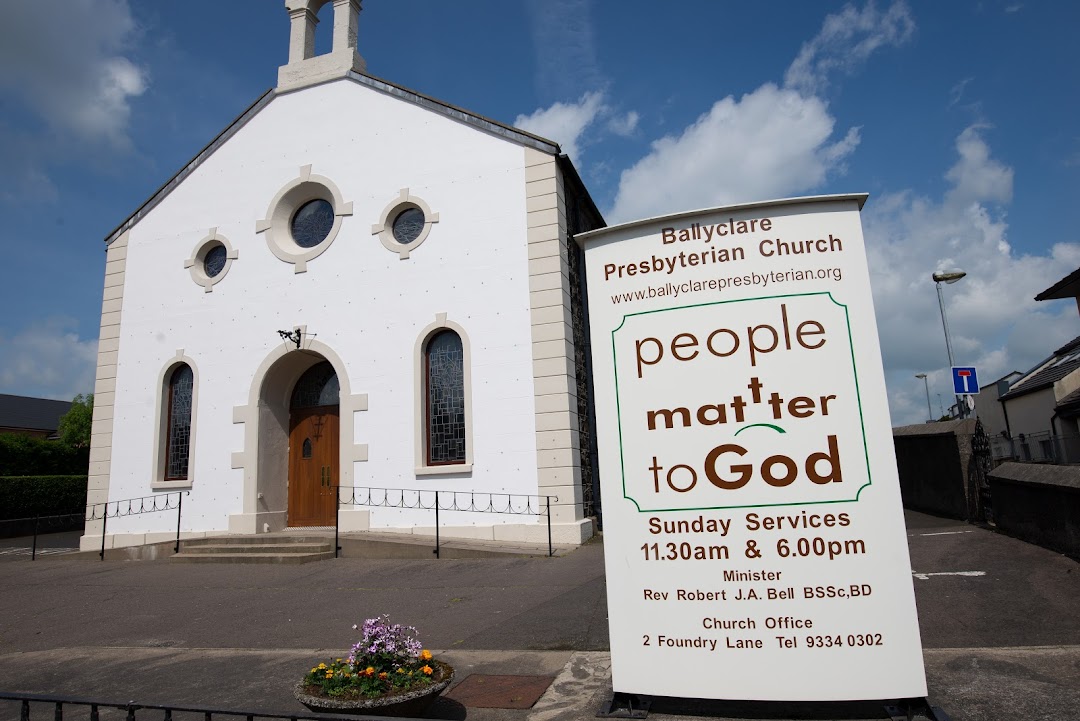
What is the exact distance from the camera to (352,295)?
14.0 meters

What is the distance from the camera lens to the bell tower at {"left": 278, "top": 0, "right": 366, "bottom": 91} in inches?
609

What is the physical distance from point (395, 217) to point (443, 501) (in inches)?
228

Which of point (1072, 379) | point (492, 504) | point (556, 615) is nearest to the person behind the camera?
point (556, 615)

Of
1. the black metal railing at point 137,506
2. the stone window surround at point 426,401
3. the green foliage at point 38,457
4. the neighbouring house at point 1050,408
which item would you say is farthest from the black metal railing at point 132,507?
the neighbouring house at point 1050,408

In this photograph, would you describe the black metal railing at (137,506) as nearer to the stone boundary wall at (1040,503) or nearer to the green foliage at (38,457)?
the green foliage at (38,457)

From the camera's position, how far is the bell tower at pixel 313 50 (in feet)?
50.8

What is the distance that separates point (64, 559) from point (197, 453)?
129 inches

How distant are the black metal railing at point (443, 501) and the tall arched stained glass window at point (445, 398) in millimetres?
661

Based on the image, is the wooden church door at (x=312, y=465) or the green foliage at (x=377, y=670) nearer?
the green foliage at (x=377, y=670)

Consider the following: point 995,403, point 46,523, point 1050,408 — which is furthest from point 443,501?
point 995,403

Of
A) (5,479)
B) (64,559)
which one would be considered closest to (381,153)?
(64,559)

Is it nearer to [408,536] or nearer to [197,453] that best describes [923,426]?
[408,536]

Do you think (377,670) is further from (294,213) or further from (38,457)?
(38,457)

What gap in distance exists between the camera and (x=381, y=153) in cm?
1452
